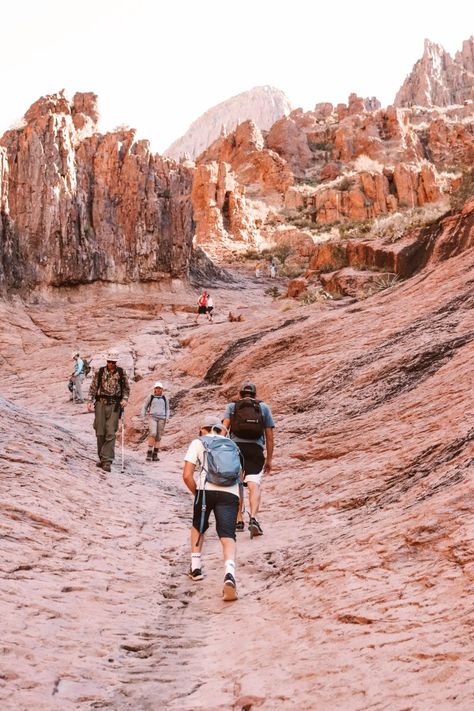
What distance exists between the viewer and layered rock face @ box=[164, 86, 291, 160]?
453 ft

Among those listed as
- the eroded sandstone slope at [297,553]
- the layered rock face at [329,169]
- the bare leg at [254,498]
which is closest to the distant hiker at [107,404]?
the eroded sandstone slope at [297,553]

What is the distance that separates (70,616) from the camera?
512 cm

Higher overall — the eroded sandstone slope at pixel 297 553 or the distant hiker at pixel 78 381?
the eroded sandstone slope at pixel 297 553

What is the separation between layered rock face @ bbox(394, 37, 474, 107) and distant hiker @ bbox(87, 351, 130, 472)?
11205 cm

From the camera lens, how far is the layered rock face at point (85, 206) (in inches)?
1256

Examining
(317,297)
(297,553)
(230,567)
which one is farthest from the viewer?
(317,297)

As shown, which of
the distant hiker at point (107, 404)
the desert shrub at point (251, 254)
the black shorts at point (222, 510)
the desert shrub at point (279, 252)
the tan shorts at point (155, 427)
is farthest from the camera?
the desert shrub at point (251, 254)

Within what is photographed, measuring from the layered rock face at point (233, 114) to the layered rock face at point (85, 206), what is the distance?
10301cm

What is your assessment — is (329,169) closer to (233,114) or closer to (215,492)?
(215,492)

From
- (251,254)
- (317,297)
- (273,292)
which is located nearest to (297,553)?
(317,297)

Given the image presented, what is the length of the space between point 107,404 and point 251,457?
3.09 m

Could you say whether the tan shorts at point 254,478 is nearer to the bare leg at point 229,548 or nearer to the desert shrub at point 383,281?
the bare leg at point 229,548

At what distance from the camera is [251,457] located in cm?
809

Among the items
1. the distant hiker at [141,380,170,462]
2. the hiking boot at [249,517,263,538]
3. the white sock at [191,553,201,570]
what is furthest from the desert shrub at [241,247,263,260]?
the white sock at [191,553,201,570]
